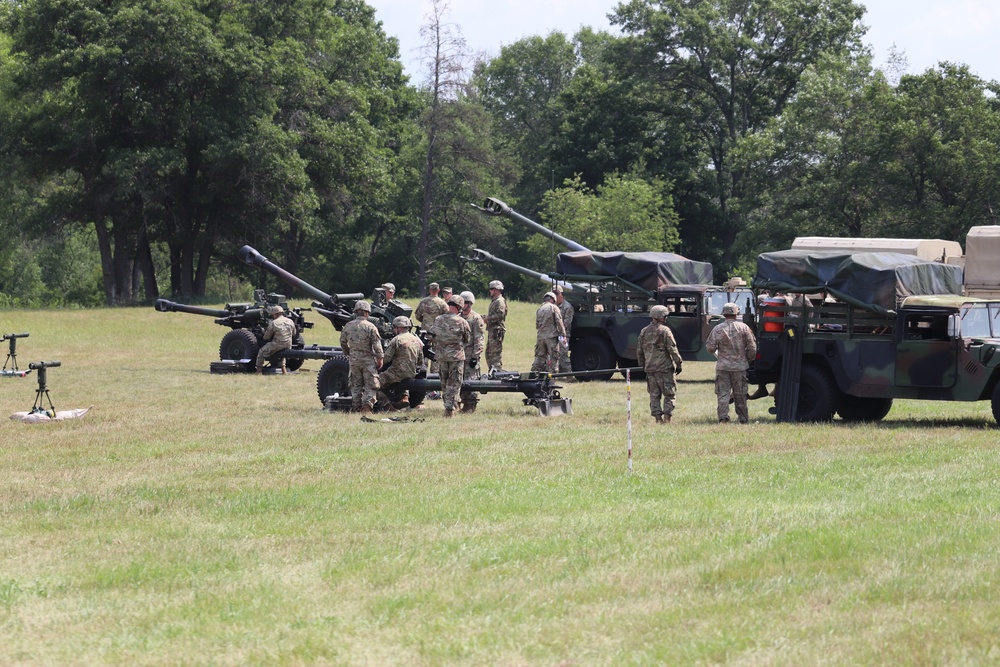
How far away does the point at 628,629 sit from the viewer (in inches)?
301

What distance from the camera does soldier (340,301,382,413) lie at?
744 inches

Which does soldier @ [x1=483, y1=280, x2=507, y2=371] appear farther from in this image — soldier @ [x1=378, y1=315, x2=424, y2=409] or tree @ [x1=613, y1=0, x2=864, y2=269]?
tree @ [x1=613, y1=0, x2=864, y2=269]

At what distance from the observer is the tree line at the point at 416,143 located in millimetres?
44344

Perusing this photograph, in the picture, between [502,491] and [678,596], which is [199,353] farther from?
[678,596]

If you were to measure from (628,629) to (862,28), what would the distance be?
6145 cm

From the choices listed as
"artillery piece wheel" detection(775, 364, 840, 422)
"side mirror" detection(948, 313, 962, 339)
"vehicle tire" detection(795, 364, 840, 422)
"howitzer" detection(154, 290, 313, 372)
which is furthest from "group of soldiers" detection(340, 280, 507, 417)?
"howitzer" detection(154, 290, 313, 372)

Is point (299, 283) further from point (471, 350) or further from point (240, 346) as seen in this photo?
point (471, 350)

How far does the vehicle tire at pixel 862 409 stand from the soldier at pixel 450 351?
495 cm

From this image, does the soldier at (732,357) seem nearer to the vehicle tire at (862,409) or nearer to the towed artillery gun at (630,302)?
the vehicle tire at (862,409)

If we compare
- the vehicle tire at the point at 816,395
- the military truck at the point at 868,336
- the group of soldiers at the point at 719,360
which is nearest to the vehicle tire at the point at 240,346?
the group of soldiers at the point at 719,360

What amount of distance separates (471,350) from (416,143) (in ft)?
157

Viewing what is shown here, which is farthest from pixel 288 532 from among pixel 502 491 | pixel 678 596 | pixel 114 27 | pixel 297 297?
pixel 297 297

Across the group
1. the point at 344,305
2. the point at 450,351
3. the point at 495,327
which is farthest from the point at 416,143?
the point at 450,351

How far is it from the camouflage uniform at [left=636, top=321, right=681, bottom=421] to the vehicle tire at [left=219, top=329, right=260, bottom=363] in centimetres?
1101
